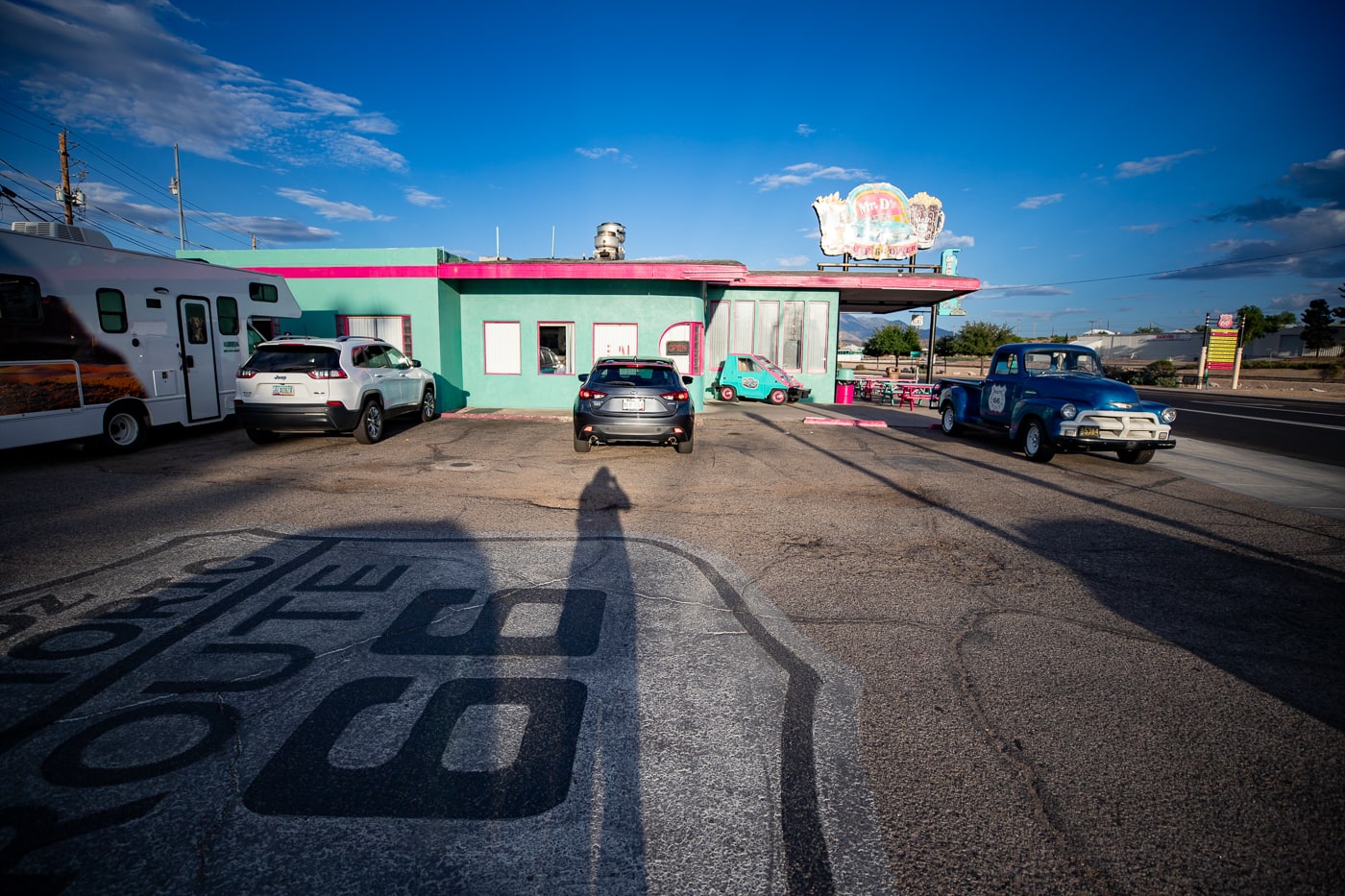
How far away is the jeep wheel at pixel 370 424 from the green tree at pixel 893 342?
62.6 meters

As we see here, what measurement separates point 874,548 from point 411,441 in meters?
9.26

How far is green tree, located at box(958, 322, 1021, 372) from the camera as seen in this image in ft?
227

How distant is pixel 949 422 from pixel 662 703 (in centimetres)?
1315

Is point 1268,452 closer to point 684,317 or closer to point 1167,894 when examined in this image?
point 684,317

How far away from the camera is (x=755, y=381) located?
21.5m

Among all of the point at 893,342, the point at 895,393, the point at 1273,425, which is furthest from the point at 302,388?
the point at 893,342


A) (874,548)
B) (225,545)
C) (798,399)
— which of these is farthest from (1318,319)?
(225,545)

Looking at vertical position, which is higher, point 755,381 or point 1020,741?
point 755,381

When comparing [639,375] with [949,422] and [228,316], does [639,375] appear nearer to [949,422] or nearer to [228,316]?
[949,422]

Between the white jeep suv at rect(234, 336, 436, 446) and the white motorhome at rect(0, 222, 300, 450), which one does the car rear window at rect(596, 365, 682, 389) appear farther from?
the white motorhome at rect(0, 222, 300, 450)

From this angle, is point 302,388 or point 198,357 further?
point 198,357

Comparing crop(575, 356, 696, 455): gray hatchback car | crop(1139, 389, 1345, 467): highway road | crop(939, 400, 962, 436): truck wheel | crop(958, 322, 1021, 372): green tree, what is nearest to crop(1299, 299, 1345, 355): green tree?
crop(958, 322, 1021, 372): green tree

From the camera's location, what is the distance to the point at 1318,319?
73.6 metres

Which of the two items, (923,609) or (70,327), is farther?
(70,327)
